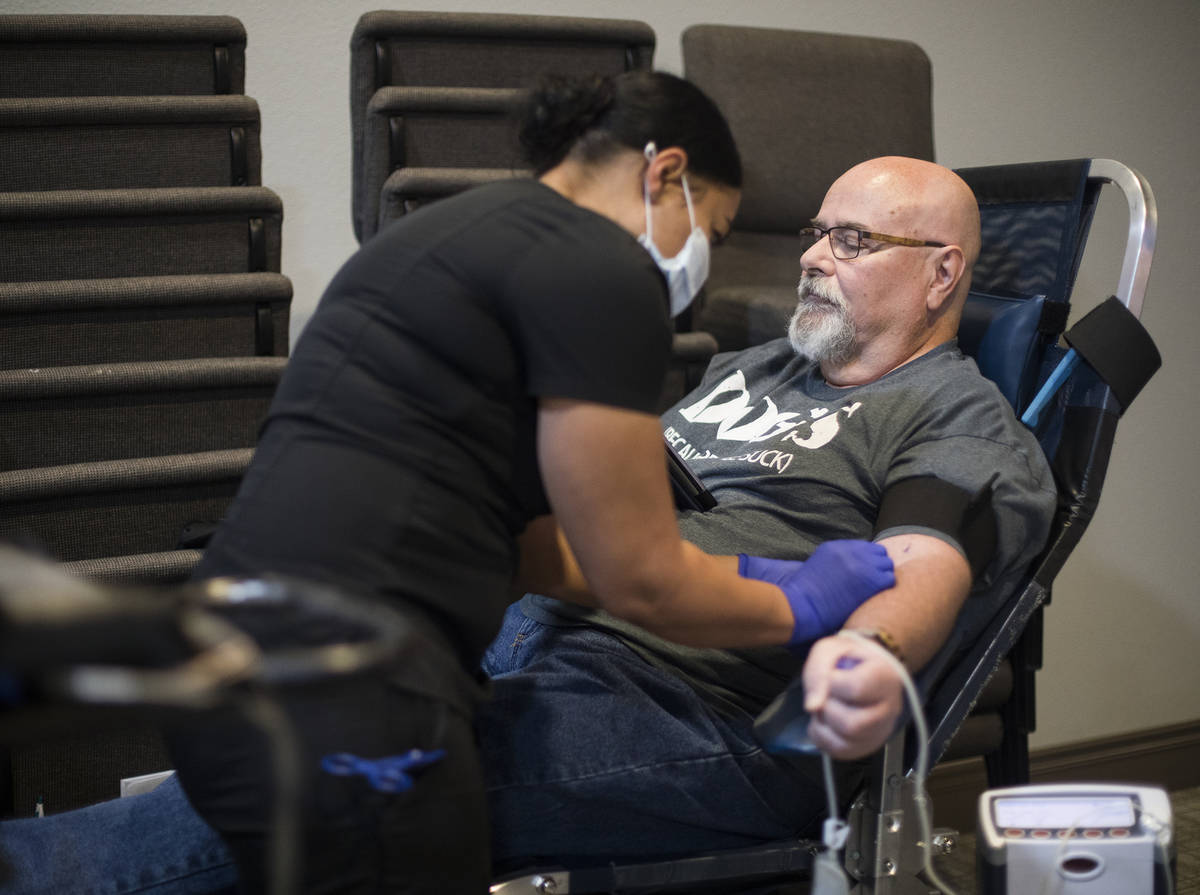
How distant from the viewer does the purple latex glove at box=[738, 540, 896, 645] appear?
1.21 metres

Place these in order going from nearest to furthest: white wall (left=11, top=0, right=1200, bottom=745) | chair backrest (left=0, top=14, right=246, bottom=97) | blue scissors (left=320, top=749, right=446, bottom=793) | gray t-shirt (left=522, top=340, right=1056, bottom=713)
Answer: blue scissors (left=320, top=749, right=446, bottom=793) < gray t-shirt (left=522, top=340, right=1056, bottom=713) < chair backrest (left=0, top=14, right=246, bottom=97) < white wall (left=11, top=0, right=1200, bottom=745)

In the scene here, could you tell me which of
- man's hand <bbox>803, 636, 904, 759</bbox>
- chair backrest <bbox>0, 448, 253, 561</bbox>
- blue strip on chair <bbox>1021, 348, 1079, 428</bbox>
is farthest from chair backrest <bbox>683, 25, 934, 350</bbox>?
man's hand <bbox>803, 636, 904, 759</bbox>

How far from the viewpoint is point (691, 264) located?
1.12 meters

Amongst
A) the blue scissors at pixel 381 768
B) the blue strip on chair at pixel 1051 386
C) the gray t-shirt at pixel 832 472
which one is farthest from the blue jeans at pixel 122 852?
the blue strip on chair at pixel 1051 386

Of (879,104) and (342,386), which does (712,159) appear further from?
(879,104)

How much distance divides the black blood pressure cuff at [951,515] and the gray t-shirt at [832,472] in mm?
13

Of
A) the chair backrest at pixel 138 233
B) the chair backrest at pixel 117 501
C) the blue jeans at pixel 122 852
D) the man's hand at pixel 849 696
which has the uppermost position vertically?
the chair backrest at pixel 138 233

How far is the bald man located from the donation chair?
43 millimetres

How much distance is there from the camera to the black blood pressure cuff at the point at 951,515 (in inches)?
53.7

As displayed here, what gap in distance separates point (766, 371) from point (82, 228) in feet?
4.03

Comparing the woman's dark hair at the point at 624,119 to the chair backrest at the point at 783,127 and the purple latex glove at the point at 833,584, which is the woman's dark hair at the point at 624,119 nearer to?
the purple latex glove at the point at 833,584

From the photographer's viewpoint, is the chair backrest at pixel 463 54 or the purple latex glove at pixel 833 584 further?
the chair backrest at pixel 463 54

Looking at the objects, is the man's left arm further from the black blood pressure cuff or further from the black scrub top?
the black scrub top

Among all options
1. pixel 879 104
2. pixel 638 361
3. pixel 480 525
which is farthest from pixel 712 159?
pixel 879 104
